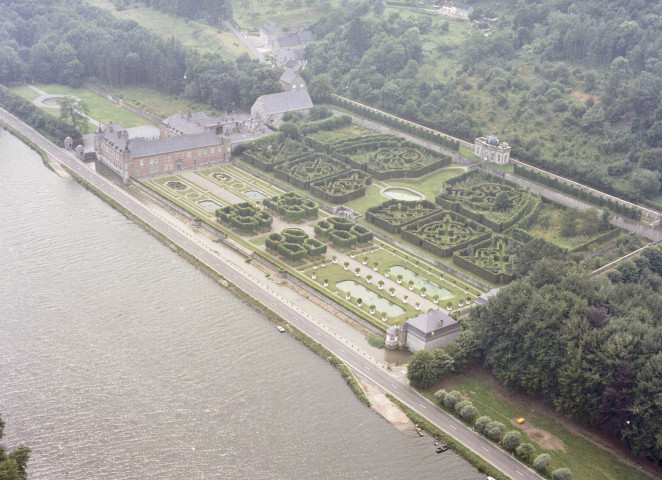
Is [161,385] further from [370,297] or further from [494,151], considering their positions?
[494,151]

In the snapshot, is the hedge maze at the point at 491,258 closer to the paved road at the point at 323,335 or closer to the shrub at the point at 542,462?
the paved road at the point at 323,335

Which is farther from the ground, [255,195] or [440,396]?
[255,195]

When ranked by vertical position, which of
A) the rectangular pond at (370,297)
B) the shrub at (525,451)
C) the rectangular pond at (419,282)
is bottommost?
the shrub at (525,451)

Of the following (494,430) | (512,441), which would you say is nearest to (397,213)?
(494,430)

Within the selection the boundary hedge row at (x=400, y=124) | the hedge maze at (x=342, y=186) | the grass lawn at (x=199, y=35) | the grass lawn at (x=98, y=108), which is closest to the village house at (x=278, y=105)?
the boundary hedge row at (x=400, y=124)

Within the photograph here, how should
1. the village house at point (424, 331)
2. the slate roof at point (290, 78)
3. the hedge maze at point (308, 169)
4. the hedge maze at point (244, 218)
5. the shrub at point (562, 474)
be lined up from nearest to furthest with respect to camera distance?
the shrub at point (562, 474)
the village house at point (424, 331)
the hedge maze at point (244, 218)
the hedge maze at point (308, 169)
the slate roof at point (290, 78)

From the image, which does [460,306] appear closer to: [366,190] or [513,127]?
[366,190]

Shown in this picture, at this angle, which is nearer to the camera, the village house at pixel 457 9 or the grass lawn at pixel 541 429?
the grass lawn at pixel 541 429
